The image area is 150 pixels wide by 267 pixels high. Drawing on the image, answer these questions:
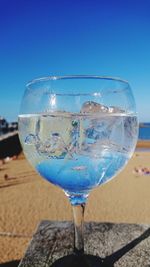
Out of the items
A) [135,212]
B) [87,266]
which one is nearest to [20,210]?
[135,212]

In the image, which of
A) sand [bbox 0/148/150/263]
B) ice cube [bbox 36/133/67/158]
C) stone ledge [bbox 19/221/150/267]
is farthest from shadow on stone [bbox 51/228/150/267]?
sand [bbox 0/148/150/263]

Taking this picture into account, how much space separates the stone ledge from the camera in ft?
4.20

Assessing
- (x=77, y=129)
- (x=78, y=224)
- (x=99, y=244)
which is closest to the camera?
(x=77, y=129)

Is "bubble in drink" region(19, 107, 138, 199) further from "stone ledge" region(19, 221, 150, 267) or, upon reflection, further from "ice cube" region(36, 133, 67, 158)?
"stone ledge" region(19, 221, 150, 267)

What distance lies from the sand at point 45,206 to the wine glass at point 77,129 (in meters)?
2.80

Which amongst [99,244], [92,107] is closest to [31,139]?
[92,107]

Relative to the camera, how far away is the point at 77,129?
99 centimetres

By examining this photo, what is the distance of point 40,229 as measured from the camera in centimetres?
159

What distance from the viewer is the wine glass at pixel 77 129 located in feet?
3.28

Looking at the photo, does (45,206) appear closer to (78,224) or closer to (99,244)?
(99,244)

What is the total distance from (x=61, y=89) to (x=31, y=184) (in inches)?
276

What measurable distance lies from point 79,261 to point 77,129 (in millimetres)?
568

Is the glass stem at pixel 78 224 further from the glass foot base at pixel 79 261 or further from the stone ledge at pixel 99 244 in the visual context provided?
the stone ledge at pixel 99 244

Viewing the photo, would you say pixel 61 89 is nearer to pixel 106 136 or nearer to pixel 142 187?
pixel 106 136
